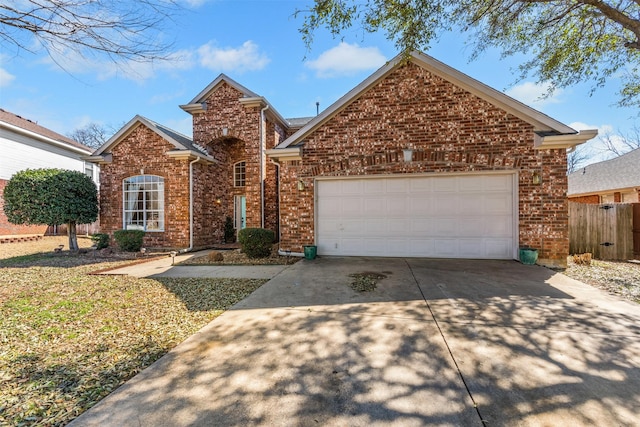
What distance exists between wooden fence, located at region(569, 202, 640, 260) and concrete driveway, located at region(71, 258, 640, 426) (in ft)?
19.2

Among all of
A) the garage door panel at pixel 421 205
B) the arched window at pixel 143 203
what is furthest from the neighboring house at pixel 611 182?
→ the arched window at pixel 143 203

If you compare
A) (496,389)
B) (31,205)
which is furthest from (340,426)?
(31,205)

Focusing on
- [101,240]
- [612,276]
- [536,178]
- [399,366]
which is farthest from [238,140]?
[612,276]

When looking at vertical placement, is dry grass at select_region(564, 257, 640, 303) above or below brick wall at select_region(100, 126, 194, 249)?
below

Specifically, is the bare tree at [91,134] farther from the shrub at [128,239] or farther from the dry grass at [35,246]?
the shrub at [128,239]

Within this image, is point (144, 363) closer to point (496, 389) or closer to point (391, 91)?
point (496, 389)

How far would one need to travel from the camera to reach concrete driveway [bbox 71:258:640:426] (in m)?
2.08

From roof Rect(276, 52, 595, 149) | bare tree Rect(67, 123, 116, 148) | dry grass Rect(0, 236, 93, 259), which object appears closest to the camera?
roof Rect(276, 52, 595, 149)

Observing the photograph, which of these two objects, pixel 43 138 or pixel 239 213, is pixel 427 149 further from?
pixel 43 138

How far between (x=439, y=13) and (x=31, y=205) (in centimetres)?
1401

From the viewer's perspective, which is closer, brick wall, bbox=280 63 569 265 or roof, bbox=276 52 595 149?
roof, bbox=276 52 595 149

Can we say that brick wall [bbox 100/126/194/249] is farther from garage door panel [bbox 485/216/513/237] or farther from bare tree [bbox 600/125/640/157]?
bare tree [bbox 600/125/640/157]

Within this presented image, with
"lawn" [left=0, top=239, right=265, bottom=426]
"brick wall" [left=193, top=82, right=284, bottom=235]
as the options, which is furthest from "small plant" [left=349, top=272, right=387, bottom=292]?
"brick wall" [left=193, top=82, right=284, bottom=235]

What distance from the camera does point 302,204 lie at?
27.3 ft
